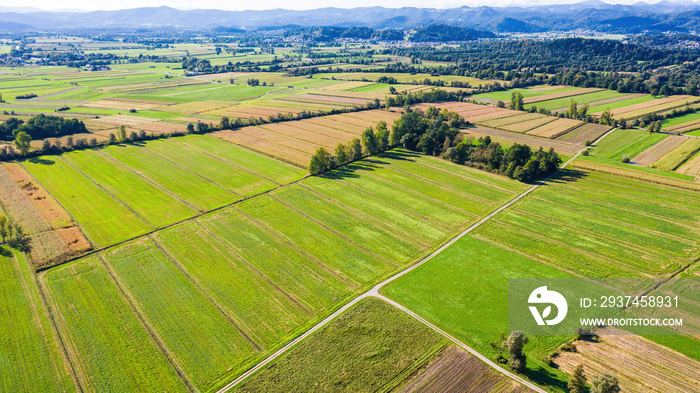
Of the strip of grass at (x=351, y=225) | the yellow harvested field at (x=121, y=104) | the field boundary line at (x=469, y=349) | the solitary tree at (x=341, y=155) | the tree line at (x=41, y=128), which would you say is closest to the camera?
the field boundary line at (x=469, y=349)

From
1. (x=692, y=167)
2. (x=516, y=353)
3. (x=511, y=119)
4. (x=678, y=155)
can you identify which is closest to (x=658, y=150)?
(x=678, y=155)

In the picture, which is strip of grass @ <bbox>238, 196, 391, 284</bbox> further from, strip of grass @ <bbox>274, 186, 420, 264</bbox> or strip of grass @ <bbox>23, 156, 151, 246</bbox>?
strip of grass @ <bbox>23, 156, 151, 246</bbox>

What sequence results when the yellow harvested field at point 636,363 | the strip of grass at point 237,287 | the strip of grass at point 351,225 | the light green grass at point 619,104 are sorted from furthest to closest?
the light green grass at point 619,104, the strip of grass at point 351,225, the strip of grass at point 237,287, the yellow harvested field at point 636,363

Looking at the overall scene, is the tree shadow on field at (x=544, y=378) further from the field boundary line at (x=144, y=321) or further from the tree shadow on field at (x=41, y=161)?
the tree shadow on field at (x=41, y=161)

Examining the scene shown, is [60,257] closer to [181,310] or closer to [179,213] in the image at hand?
[179,213]

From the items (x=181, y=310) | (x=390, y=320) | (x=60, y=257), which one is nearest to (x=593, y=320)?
(x=390, y=320)

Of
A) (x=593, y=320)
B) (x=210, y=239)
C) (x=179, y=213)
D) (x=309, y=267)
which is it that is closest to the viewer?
(x=593, y=320)

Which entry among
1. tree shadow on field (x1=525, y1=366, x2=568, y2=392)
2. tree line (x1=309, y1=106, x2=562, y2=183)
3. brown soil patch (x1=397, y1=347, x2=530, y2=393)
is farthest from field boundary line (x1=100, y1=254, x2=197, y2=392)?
tree line (x1=309, y1=106, x2=562, y2=183)

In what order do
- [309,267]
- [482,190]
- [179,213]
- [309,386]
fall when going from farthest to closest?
[482,190] → [179,213] → [309,267] → [309,386]

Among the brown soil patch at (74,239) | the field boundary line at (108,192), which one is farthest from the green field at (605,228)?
the brown soil patch at (74,239)
